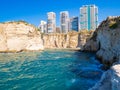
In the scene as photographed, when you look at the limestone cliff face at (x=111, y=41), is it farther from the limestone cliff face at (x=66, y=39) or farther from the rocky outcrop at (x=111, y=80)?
the limestone cliff face at (x=66, y=39)

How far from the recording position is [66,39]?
15312cm

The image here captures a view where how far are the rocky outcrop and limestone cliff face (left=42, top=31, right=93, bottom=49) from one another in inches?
4896

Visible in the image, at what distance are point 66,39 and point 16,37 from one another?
63.5 m

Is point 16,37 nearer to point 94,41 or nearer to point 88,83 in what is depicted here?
point 94,41

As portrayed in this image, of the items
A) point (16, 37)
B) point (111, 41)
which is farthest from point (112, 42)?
point (16, 37)

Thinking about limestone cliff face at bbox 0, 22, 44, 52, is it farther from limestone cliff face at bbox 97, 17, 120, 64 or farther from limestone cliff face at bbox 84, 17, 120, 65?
limestone cliff face at bbox 97, 17, 120, 64

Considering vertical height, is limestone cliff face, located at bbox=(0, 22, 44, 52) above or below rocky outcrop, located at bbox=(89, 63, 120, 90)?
above

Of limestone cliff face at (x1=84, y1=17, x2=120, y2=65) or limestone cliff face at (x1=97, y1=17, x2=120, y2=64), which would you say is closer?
limestone cliff face at (x1=97, y1=17, x2=120, y2=64)

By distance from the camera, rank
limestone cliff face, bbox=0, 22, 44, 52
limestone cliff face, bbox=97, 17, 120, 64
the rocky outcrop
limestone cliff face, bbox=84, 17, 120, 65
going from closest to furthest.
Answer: the rocky outcrop → limestone cliff face, bbox=97, 17, 120, 64 → limestone cliff face, bbox=84, 17, 120, 65 → limestone cliff face, bbox=0, 22, 44, 52

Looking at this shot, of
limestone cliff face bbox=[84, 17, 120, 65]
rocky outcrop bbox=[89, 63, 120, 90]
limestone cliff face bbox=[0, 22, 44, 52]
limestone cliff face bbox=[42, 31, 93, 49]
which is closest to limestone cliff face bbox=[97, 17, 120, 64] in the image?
limestone cliff face bbox=[84, 17, 120, 65]

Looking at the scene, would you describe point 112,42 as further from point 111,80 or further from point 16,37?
point 16,37

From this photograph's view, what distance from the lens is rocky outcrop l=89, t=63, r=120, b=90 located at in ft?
30.4

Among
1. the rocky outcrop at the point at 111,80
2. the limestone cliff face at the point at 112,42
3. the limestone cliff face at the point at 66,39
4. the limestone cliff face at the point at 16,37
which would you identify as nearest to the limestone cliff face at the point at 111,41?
the limestone cliff face at the point at 112,42

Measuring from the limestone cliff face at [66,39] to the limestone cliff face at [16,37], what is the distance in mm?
47008
